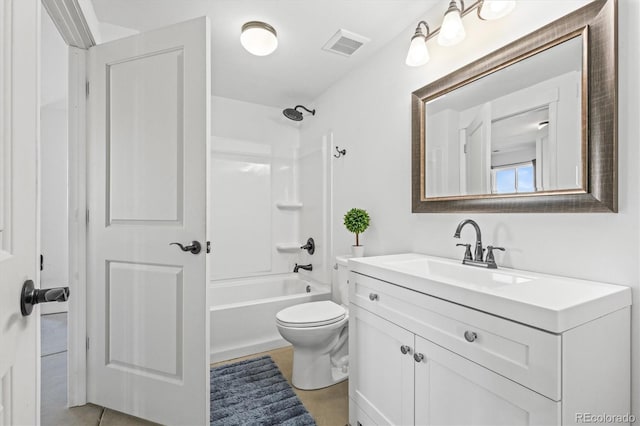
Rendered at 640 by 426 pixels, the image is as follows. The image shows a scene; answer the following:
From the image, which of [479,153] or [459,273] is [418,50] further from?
[459,273]

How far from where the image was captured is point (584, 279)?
3.75ft

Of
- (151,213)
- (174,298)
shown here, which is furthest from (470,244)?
(151,213)

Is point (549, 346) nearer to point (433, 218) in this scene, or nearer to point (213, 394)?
point (433, 218)

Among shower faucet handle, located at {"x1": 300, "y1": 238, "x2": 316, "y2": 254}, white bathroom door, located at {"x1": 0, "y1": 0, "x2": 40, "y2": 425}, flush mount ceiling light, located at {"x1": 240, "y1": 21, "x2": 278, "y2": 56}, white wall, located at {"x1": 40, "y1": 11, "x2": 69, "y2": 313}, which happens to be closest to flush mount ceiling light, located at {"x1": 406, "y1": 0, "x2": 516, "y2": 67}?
flush mount ceiling light, located at {"x1": 240, "y1": 21, "x2": 278, "y2": 56}

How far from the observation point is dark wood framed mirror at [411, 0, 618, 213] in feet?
3.59

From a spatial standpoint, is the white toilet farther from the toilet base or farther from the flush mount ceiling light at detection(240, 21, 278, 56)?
the flush mount ceiling light at detection(240, 21, 278, 56)

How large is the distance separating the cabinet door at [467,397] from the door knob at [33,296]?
1.13 meters

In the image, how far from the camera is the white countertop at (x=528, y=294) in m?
0.83

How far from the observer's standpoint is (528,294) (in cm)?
94

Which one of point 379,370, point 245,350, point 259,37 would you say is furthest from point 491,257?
point 245,350

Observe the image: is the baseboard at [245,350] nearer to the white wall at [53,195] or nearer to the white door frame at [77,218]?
the white door frame at [77,218]

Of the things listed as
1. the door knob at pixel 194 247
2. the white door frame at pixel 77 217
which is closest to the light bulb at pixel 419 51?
the door knob at pixel 194 247

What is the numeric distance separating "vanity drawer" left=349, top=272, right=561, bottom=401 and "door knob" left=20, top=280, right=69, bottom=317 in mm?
1089

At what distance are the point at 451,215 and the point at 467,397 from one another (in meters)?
0.92
